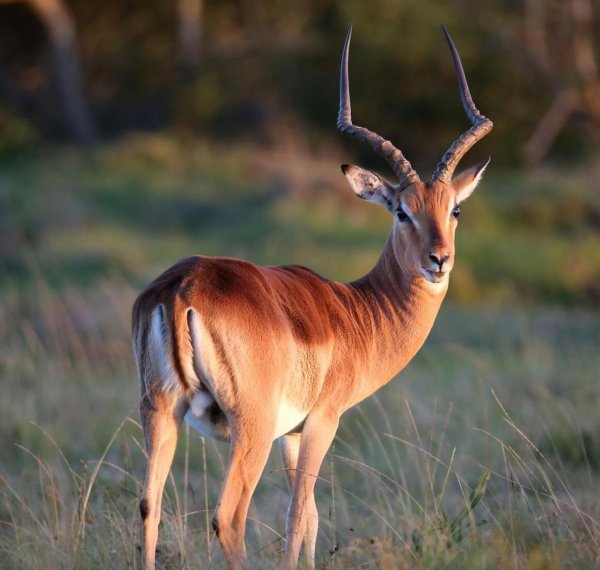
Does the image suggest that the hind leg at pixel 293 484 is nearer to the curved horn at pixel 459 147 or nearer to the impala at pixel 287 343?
the impala at pixel 287 343

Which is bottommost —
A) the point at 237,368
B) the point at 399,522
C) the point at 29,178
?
A: the point at 29,178

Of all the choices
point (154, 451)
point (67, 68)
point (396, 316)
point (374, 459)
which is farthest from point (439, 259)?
point (67, 68)

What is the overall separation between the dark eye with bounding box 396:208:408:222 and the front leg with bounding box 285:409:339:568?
97 cm

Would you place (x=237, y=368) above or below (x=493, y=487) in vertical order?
above

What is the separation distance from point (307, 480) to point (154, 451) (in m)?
0.75

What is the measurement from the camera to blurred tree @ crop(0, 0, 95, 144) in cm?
2303

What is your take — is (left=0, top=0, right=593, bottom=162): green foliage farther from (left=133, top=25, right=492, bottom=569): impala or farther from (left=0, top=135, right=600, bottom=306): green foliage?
(left=133, top=25, right=492, bottom=569): impala

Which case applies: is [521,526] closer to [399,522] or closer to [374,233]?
[399,522]

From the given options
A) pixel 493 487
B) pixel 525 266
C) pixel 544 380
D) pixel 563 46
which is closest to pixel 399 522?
pixel 493 487

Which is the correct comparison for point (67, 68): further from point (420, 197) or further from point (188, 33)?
point (420, 197)

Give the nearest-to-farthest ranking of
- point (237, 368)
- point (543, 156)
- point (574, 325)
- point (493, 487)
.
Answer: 1. point (237, 368)
2. point (493, 487)
3. point (574, 325)
4. point (543, 156)

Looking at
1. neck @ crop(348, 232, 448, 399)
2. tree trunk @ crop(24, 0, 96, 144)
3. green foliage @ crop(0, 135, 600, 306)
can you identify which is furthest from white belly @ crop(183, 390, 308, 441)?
tree trunk @ crop(24, 0, 96, 144)

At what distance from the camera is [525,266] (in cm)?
1428

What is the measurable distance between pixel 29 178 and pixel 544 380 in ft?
40.7
